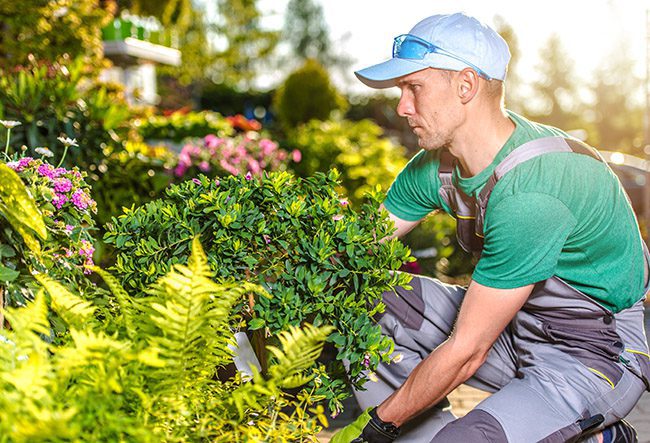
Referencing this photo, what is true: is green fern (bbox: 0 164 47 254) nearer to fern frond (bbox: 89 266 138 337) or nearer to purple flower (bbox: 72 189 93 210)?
fern frond (bbox: 89 266 138 337)

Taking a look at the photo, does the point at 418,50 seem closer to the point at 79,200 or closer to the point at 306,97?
the point at 79,200

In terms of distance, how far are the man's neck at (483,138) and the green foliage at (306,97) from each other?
18725mm

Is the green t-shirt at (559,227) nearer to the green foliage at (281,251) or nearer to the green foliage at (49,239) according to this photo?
the green foliage at (281,251)

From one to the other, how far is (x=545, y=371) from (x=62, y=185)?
68.7 inches

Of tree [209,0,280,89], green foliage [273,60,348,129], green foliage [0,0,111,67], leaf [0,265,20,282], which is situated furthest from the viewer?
tree [209,0,280,89]

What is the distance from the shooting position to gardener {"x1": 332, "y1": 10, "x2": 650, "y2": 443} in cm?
263

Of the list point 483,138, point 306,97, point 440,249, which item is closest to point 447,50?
point 483,138

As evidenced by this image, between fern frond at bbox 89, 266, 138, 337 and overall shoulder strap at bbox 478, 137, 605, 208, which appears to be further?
overall shoulder strap at bbox 478, 137, 605, 208

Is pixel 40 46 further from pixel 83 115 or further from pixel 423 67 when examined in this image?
pixel 423 67

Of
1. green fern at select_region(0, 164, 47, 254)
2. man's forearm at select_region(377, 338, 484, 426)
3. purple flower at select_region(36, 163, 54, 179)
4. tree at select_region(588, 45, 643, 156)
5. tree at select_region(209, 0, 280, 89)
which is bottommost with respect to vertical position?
tree at select_region(588, 45, 643, 156)

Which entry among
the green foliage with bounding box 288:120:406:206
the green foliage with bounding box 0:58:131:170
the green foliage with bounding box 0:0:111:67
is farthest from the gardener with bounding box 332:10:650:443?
the green foliage with bounding box 0:0:111:67

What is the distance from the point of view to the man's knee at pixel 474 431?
2553 mm

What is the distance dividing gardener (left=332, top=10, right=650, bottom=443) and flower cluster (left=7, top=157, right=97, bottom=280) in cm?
108

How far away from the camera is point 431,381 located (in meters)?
2.65
